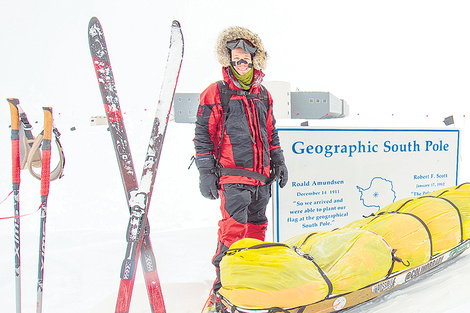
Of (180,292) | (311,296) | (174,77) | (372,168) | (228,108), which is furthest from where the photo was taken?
(372,168)

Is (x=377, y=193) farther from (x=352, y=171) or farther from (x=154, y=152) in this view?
(x=154, y=152)

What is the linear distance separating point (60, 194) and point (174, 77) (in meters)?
3.66

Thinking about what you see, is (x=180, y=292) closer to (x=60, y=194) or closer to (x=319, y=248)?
(x=319, y=248)

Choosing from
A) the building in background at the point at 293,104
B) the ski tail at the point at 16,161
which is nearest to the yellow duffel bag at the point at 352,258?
the ski tail at the point at 16,161

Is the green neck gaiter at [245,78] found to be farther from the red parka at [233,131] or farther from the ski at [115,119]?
the ski at [115,119]

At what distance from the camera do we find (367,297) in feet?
5.22

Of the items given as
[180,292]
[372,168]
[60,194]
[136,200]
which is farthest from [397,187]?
[60,194]

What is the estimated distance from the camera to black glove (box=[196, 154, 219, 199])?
191cm

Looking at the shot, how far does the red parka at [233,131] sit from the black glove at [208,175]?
0.04m

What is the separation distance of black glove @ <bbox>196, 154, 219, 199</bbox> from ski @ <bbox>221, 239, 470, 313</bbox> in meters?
0.67

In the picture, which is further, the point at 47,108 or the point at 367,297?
the point at 47,108

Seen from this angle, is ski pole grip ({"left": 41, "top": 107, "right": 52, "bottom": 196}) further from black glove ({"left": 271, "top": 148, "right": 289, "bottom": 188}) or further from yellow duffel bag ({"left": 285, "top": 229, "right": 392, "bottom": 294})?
yellow duffel bag ({"left": 285, "top": 229, "right": 392, "bottom": 294})

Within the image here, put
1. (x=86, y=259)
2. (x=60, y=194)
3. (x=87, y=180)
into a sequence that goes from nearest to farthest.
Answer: (x=86, y=259) < (x=60, y=194) < (x=87, y=180)

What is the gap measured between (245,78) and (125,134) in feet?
2.90
